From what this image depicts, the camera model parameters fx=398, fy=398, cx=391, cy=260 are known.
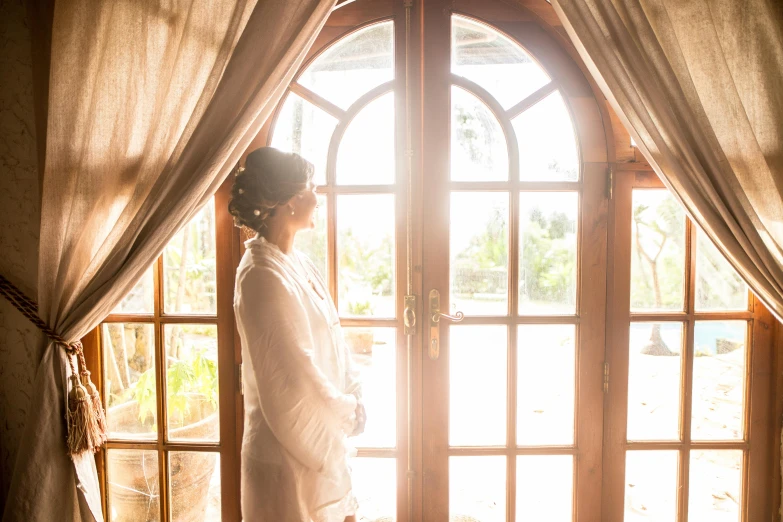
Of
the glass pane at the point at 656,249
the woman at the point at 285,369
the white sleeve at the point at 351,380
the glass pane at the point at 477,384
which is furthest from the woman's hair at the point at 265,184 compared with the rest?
the glass pane at the point at 656,249

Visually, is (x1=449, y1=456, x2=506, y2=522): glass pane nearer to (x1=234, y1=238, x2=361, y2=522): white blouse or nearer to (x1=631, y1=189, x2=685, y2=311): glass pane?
(x1=234, y1=238, x2=361, y2=522): white blouse

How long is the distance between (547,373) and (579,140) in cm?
96

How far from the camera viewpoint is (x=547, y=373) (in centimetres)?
164

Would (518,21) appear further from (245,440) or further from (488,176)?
(245,440)

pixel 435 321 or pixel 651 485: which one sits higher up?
pixel 435 321

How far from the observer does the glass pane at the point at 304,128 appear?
1.62 meters

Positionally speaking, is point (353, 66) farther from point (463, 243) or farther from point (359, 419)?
point (359, 419)

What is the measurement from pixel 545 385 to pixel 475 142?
3.40 ft

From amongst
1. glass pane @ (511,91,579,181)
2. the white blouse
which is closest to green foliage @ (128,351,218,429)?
the white blouse

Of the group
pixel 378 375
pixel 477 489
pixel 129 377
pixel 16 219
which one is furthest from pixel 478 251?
pixel 16 219

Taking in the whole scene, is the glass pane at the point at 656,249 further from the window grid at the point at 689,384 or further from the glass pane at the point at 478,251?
the glass pane at the point at 478,251

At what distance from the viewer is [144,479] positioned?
1665 millimetres

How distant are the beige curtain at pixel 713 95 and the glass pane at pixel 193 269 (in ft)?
5.20

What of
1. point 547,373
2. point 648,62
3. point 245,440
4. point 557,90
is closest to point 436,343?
point 547,373
